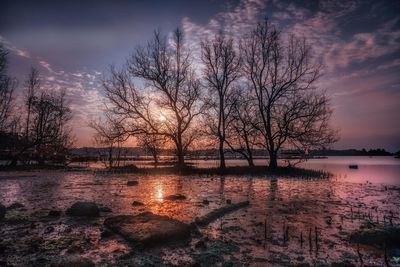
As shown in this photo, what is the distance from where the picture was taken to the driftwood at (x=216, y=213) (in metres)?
7.49

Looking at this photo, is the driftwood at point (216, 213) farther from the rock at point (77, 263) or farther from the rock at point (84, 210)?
the rock at point (77, 263)

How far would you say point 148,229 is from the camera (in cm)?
597

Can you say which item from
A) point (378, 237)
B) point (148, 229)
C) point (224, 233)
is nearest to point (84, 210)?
point (148, 229)

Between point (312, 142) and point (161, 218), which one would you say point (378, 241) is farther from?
point (312, 142)

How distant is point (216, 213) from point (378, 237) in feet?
13.4

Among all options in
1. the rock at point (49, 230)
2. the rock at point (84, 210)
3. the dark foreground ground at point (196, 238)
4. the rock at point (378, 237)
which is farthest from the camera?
the rock at point (84, 210)

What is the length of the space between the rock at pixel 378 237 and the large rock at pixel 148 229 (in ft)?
11.9

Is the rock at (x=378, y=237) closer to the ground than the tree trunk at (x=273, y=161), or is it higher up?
closer to the ground

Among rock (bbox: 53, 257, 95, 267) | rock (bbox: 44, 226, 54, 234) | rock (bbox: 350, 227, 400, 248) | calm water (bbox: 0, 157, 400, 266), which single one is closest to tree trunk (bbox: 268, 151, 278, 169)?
calm water (bbox: 0, 157, 400, 266)

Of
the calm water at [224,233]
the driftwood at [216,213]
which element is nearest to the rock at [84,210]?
the calm water at [224,233]

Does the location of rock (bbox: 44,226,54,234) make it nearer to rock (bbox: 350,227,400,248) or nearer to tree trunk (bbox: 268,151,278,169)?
rock (bbox: 350,227,400,248)

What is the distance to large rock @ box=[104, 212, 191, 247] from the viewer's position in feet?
18.7

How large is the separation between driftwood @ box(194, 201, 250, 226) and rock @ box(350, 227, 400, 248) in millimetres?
3396

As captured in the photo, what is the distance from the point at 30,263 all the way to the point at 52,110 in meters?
41.2
